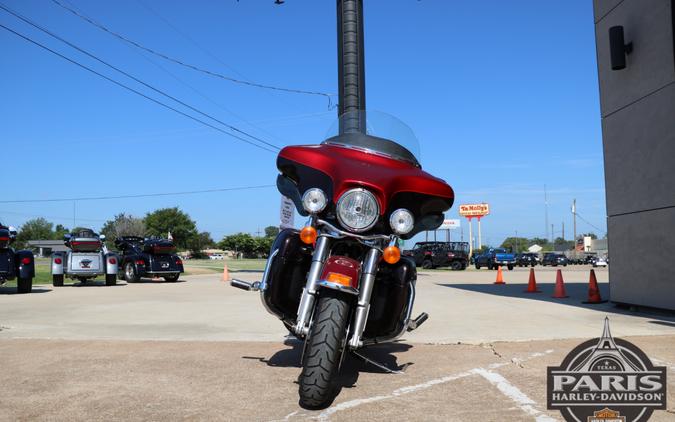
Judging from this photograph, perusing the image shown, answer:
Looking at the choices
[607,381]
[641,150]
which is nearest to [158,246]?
[641,150]

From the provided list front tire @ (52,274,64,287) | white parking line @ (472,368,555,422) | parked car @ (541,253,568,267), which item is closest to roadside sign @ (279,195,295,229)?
front tire @ (52,274,64,287)

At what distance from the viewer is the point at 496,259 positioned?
41812 mm

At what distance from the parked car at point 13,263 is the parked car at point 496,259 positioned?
107 feet

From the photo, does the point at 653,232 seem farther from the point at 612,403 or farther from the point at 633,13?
the point at 612,403

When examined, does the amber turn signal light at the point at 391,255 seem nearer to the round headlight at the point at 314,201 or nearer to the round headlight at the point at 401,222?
the round headlight at the point at 401,222

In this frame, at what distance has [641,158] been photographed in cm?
1001

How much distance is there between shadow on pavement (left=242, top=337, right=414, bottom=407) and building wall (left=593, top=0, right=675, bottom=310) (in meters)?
5.56

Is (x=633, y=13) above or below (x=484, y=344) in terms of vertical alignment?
above

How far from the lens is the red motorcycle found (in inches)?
157

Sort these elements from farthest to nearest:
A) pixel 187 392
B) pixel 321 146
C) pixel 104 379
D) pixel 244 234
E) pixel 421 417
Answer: pixel 244 234
pixel 321 146
pixel 104 379
pixel 187 392
pixel 421 417

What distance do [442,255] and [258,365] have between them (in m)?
35.2

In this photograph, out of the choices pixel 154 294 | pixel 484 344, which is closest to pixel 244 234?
pixel 154 294

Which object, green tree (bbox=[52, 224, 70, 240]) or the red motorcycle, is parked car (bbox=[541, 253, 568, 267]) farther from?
green tree (bbox=[52, 224, 70, 240])

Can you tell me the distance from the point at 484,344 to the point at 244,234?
11721 centimetres
